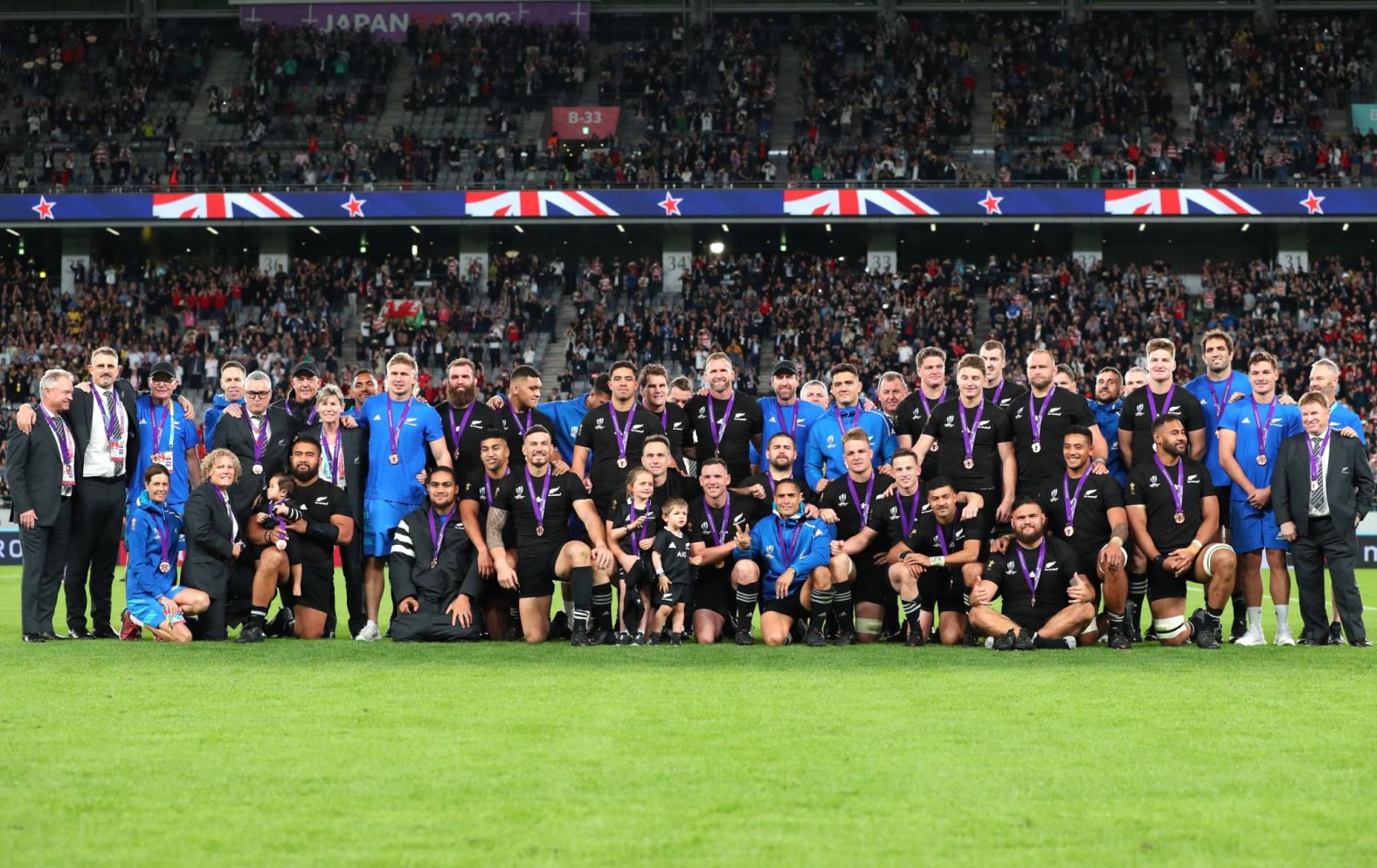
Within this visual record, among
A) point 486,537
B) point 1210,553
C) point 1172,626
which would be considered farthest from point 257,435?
point 1210,553

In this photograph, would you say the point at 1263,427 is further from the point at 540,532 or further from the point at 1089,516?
the point at 540,532

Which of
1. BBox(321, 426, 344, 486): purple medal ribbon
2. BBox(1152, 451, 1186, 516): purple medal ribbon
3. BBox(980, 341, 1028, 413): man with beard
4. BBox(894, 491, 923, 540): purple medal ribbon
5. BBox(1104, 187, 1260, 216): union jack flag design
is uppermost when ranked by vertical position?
BBox(1104, 187, 1260, 216): union jack flag design

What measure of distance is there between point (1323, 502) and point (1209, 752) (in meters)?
4.93

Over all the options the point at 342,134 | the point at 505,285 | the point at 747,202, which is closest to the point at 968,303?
the point at 747,202

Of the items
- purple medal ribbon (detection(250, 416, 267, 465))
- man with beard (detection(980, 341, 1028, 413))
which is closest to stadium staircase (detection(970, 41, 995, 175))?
man with beard (detection(980, 341, 1028, 413))

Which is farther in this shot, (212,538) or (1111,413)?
(1111,413)

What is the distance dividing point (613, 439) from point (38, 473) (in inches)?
160

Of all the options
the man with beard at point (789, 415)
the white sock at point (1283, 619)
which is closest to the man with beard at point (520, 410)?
the man with beard at point (789, 415)

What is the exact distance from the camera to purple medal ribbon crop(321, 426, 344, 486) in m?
11.6

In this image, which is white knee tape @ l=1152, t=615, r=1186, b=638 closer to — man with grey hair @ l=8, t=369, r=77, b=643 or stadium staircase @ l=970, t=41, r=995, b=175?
man with grey hair @ l=8, t=369, r=77, b=643

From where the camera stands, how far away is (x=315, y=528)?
1122 centimetres

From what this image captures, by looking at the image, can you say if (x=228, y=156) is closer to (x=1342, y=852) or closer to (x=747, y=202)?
(x=747, y=202)

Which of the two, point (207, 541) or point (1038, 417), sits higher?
point (1038, 417)

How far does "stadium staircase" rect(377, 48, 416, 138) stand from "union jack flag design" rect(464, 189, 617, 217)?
570 centimetres
